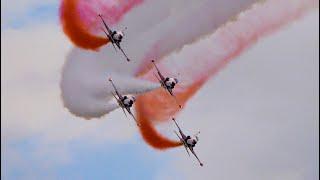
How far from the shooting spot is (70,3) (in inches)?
2606

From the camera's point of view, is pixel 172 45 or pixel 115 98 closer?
pixel 172 45

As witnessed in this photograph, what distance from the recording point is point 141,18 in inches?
2815

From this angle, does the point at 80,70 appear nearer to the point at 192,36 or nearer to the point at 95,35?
the point at 95,35

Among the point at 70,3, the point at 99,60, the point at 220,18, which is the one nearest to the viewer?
the point at 70,3

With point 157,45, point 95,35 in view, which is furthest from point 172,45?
point 95,35

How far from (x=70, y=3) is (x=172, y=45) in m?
9.93

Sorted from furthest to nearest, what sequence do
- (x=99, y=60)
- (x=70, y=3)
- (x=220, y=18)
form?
(x=99, y=60) < (x=220, y=18) < (x=70, y=3)

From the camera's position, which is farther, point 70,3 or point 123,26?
point 123,26

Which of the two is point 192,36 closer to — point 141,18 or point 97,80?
point 141,18

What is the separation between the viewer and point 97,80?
76.2 metres

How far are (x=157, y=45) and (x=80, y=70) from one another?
19.2 feet

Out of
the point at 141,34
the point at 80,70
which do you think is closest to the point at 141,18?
the point at 141,34

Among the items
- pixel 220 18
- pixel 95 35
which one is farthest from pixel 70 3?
pixel 220 18

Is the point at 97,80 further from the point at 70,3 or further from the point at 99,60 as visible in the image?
the point at 70,3
